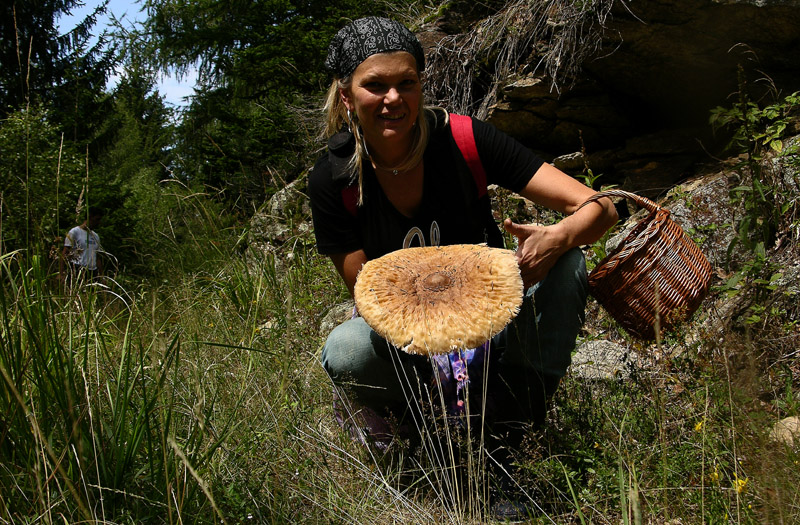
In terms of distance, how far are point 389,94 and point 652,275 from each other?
44.8 inches

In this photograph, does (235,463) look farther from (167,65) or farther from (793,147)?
(167,65)

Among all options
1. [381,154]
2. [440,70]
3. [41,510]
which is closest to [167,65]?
[440,70]

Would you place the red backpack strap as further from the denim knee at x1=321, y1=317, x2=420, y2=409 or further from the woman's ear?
the denim knee at x1=321, y1=317, x2=420, y2=409

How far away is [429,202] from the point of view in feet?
8.02

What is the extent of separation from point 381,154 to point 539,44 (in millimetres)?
3171

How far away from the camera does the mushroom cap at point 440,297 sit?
6.02 ft

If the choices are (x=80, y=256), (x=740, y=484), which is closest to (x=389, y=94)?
(x=80, y=256)

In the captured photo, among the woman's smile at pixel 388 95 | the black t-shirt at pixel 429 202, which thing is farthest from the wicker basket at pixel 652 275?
the woman's smile at pixel 388 95

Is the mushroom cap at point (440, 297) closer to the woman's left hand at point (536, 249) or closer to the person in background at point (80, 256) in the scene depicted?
the woman's left hand at point (536, 249)

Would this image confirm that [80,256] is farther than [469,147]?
No

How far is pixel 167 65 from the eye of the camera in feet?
39.3

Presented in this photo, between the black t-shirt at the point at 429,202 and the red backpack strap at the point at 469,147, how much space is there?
16 millimetres

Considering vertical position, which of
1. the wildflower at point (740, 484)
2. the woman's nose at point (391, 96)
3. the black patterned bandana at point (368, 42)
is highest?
the black patterned bandana at point (368, 42)

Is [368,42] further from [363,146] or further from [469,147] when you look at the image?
[469,147]
